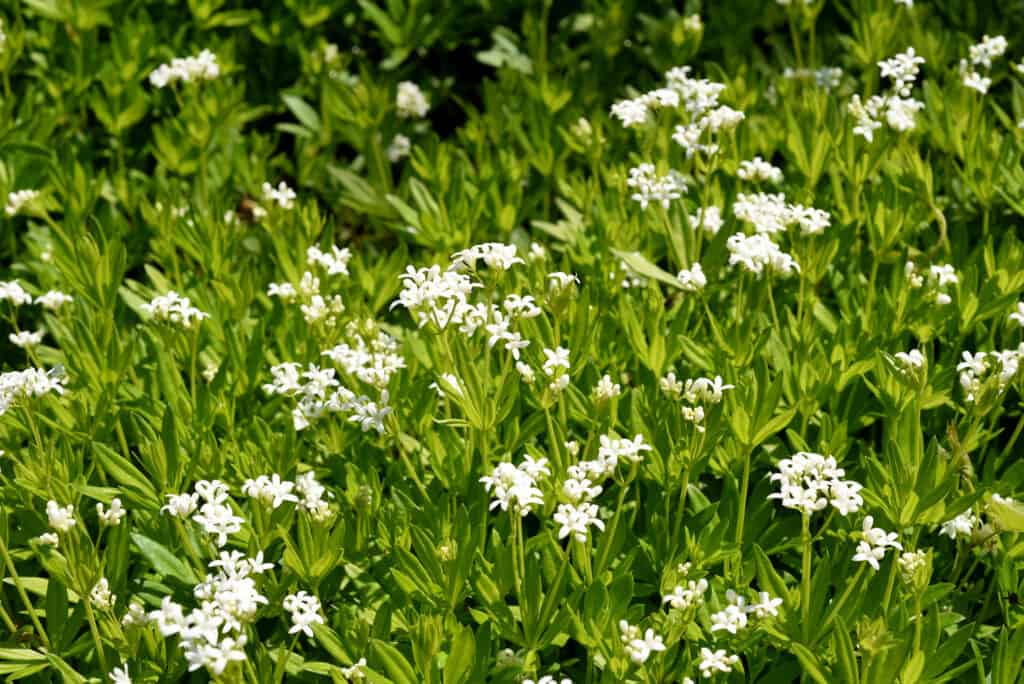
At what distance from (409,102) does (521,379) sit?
2387mm

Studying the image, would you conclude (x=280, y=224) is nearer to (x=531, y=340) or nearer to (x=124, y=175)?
(x=124, y=175)

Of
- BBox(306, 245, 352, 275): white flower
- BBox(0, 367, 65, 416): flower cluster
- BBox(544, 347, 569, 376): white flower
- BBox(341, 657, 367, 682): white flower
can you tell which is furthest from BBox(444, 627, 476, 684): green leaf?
BBox(306, 245, 352, 275): white flower

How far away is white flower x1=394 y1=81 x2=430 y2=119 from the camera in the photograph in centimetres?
577

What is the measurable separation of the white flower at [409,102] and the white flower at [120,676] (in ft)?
10.7

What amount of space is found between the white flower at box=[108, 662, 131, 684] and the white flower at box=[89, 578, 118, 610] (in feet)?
0.54

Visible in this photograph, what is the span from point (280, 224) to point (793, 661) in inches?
104

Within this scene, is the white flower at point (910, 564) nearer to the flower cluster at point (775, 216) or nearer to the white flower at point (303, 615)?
the flower cluster at point (775, 216)

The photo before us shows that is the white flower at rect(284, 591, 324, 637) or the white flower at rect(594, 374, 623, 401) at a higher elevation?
the white flower at rect(594, 374, 623, 401)

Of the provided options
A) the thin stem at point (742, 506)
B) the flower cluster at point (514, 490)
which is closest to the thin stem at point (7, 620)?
the flower cluster at point (514, 490)

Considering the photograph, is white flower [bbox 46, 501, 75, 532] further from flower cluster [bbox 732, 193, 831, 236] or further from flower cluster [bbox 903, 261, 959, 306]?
flower cluster [bbox 903, 261, 959, 306]

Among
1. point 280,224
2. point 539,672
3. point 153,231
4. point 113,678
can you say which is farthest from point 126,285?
point 539,672

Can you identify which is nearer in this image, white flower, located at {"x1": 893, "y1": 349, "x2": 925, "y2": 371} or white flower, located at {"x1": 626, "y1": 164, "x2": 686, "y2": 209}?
white flower, located at {"x1": 893, "y1": 349, "x2": 925, "y2": 371}

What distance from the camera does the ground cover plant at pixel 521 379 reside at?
128 inches

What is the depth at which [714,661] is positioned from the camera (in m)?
3.04
